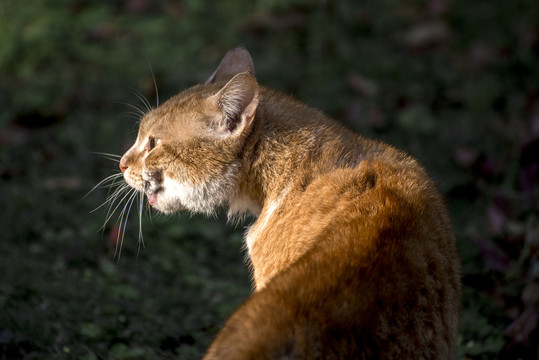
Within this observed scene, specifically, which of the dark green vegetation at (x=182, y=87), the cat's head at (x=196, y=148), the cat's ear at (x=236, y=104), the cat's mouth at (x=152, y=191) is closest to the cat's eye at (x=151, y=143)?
the cat's head at (x=196, y=148)

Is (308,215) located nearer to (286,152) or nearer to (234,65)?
(286,152)

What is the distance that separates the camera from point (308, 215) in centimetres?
311

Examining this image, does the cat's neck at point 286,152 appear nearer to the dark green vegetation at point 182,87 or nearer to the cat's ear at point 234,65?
the cat's ear at point 234,65

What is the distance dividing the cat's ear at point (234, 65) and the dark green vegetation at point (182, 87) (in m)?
1.05

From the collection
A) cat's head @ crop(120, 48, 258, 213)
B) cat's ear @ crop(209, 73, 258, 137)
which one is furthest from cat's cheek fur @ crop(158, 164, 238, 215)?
cat's ear @ crop(209, 73, 258, 137)

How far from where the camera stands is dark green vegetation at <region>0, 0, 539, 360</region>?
161 inches

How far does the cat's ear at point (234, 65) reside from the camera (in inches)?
159

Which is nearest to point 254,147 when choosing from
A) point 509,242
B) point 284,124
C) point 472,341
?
point 284,124

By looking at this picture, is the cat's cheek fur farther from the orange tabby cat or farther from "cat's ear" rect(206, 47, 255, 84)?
"cat's ear" rect(206, 47, 255, 84)

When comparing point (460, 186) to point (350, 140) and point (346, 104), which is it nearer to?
point (346, 104)

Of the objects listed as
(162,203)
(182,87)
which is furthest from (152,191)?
(182,87)

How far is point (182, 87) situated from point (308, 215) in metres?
4.02

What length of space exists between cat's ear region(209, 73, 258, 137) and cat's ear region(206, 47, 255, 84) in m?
0.62

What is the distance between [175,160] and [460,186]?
9.65ft
